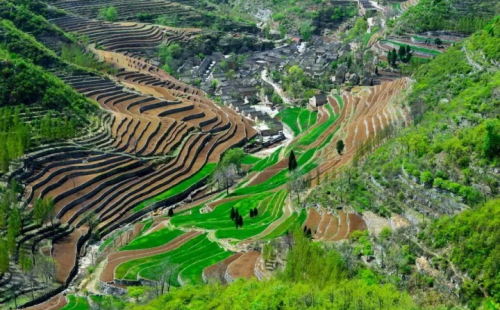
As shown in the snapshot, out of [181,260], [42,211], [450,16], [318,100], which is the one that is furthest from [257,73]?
[181,260]

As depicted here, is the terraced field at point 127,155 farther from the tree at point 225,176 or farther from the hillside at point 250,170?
the tree at point 225,176

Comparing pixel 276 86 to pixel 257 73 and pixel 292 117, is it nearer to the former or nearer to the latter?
pixel 257 73

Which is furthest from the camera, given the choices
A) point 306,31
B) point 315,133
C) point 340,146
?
point 306,31

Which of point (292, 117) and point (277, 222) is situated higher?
point (277, 222)

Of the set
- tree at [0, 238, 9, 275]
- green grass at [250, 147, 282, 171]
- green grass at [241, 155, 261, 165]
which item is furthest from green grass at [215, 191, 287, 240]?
tree at [0, 238, 9, 275]

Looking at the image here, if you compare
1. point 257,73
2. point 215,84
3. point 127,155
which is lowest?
point 257,73

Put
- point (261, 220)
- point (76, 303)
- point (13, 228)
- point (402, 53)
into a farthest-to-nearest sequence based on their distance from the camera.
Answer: point (402, 53)
point (261, 220)
point (13, 228)
point (76, 303)

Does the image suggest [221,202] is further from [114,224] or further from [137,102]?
[137,102]

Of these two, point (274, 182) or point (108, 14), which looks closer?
point (274, 182)
